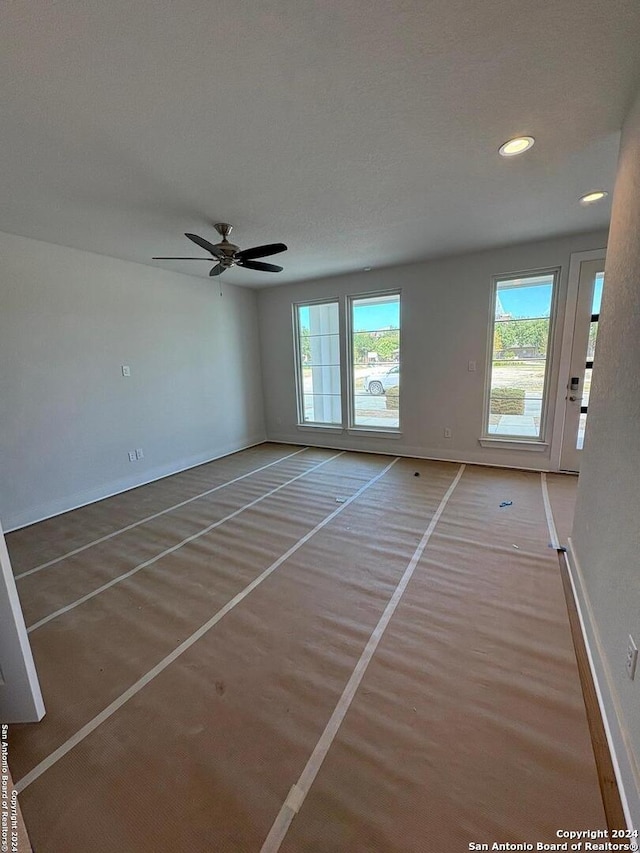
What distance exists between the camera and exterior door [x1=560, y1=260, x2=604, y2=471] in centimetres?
353

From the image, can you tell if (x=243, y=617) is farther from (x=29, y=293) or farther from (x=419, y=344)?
(x=419, y=344)

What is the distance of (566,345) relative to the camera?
371cm

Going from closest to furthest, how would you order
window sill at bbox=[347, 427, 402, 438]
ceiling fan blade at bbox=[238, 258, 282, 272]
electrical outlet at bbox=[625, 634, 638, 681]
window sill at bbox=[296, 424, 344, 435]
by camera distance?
electrical outlet at bbox=[625, 634, 638, 681], ceiling fan blade at bbox=[238, 258, 282, 272], window sill at bbox=[347, 427, 402, 438], window sill at bbox=[296, 424, 344, 435]

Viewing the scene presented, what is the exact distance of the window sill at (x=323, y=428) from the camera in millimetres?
5418

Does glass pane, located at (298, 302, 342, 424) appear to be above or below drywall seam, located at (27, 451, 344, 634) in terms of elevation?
above

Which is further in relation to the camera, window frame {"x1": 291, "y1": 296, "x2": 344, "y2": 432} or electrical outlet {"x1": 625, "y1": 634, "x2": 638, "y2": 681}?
window frame {"x1": 291, "y1": 296, "x2": 344, "y2": 432}

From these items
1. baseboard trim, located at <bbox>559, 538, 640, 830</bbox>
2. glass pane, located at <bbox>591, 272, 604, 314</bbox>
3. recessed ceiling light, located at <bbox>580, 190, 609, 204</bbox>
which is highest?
recessed ceiling light, located at <bbox>580, 190, 609, 204</bbox>

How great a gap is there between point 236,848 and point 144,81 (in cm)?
278

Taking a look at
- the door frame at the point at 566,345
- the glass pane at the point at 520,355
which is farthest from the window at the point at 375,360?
the door frame at the point at 566,345

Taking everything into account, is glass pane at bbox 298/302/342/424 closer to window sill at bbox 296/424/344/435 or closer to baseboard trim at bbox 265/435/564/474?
window sill at bbox 296/424/344/435

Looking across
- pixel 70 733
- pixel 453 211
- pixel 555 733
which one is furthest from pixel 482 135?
pixel 70 733

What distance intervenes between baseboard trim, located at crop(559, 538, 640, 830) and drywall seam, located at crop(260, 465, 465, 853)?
0.86 m

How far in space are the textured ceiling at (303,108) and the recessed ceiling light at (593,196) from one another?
7 cm

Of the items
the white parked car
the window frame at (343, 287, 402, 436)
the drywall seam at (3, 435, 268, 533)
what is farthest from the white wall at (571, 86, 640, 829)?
the drywall seam at (3, 435, 268, 533)
